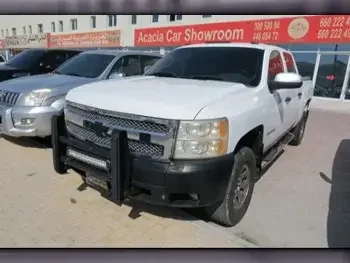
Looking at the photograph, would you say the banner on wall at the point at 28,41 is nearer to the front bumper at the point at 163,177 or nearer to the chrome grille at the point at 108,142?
the chrome grille at the point at 108,142

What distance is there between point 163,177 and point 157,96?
0.74 metres

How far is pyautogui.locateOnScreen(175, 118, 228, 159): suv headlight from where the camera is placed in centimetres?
250

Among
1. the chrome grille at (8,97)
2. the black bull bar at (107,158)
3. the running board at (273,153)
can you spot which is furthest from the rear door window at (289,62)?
the chrome grille at (8,97)

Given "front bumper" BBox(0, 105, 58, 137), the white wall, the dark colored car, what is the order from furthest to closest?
the white wall
the dark colored car
"front bumper" BBox(0, 105, 58, 137)

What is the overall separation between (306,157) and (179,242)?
149 inches

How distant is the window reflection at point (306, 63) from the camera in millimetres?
14796

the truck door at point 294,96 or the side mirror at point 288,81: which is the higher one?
the side mirror at point 288,81

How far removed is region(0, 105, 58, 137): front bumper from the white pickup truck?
5.27 ft

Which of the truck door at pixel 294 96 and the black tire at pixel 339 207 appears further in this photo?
the truck door at pixel 294 96

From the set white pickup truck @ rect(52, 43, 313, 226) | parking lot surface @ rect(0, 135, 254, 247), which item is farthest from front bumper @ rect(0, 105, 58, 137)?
white pickup truck @ rect(52, 43, 313, 226)

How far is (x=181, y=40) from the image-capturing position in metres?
18.4

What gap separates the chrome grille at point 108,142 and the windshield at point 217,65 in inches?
50.6

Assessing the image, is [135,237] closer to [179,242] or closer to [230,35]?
[179,242]

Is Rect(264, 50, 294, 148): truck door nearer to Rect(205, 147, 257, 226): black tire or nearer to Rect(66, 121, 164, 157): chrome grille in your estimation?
Rect(205, 147, 257, 226): black tire
